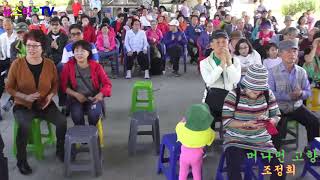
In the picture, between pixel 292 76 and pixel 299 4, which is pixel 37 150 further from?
pixel 299 4

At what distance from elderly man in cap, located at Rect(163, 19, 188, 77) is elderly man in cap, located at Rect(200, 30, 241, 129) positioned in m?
3.80

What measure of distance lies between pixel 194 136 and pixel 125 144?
1.56 metres

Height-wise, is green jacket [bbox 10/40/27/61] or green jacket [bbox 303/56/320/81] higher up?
green jacket [bbox 10/40/27/61]

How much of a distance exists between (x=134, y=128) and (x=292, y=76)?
1624 mm

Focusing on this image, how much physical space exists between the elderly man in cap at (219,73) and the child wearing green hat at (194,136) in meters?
0.74

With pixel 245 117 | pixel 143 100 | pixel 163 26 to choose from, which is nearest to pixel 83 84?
pixel 143 100

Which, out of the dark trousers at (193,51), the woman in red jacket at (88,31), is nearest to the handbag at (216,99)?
the woman in red jacket at (88,31)

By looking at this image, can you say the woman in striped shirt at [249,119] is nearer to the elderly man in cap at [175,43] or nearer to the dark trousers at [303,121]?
the dark trousers at [303,121]

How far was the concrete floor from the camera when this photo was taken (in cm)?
367

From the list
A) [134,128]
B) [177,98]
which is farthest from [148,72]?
[134,128]

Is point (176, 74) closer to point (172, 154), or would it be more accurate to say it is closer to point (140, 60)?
point (140, 60)

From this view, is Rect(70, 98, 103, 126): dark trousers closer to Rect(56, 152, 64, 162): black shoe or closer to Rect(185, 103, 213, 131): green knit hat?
Rect(56, 152, 64, 162): black shoe

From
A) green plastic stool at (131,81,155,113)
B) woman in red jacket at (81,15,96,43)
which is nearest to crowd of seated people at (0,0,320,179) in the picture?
green plastic stool at (131,81,155,113)

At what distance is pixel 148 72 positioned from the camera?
7.43 m
